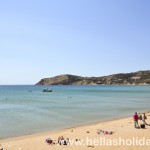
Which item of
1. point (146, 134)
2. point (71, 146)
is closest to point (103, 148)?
point (71, 146)

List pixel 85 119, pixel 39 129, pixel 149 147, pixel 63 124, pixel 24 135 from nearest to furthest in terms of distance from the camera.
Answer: pixel 149 147 < pixel 24 135 < pixel 39 129 < pixel 63 124 < pixel 85 119

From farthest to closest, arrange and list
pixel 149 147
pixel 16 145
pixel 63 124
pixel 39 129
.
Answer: pixel 63 124
pixel 39 129
pixel 16 145
pixel 149 147

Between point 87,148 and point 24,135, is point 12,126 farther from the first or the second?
point 87,148

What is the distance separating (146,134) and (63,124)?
499 inches

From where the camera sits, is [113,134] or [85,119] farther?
[85,119]

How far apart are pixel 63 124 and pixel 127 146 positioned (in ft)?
49.0

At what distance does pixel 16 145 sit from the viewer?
766 inches

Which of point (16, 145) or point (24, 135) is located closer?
point (16, 145)

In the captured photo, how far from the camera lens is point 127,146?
17.5m

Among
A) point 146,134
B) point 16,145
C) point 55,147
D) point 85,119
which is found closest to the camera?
point 55,147

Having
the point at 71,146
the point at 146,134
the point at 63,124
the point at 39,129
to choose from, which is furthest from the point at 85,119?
the point at 71,146

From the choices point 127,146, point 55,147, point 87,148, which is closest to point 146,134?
point 127,146

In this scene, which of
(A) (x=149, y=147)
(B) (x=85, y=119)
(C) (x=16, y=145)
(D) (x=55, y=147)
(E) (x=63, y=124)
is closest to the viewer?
(A) (x=149, y=147)

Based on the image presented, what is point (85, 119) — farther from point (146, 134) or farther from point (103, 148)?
point (103, 148)
